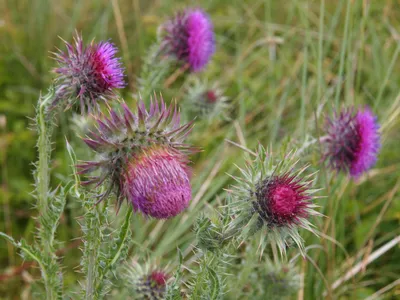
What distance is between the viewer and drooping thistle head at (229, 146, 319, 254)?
1776 millimetres

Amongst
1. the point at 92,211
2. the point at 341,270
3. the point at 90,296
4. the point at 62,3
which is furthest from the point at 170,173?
the point at 62,3

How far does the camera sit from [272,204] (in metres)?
1.78

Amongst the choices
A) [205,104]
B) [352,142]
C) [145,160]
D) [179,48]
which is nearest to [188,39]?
[179,48]

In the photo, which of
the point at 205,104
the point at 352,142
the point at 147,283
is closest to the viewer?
the point at 147,283

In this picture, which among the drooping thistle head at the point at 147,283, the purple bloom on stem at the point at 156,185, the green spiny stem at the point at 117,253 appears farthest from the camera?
the drooping thistle head at the point at 147,283

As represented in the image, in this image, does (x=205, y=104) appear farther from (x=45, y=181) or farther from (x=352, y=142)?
(x=45, y=181)

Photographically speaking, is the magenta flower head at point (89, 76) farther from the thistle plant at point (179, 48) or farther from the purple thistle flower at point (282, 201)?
the thistle plant at point (179, 48)

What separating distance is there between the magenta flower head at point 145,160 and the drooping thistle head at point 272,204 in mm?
237

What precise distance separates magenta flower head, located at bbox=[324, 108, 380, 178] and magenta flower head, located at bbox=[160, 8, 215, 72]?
104cm

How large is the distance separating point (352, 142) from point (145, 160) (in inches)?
56.9

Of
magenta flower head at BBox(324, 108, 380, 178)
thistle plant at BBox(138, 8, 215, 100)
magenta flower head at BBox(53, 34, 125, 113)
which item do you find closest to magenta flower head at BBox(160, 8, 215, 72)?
thistle plant at BBox(138, 8, 215, 100)

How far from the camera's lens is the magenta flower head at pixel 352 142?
9.16ft

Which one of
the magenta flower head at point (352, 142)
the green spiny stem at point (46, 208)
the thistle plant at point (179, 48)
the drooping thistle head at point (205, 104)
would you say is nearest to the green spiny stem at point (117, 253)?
the green spiny stem at point (46, 208)

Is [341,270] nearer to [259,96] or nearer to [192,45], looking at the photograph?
[192,45]
